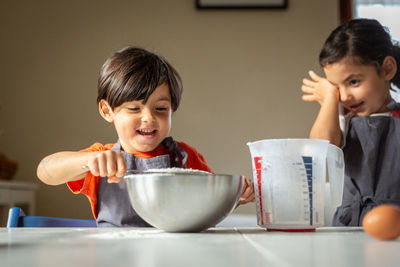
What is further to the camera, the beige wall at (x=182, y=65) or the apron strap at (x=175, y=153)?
the beige wall at (x=182, y=65)

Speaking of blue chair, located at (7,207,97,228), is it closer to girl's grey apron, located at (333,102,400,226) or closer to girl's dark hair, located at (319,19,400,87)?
girl's grey apron, located at (333,102,400,226)

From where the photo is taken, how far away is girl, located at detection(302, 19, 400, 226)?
42.6 inches

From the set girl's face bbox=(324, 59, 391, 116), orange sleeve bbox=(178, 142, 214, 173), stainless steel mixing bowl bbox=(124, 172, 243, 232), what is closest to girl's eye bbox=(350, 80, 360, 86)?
girl's face bbox=(324, 59, 391, 116)

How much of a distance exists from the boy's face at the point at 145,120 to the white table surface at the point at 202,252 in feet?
2.02

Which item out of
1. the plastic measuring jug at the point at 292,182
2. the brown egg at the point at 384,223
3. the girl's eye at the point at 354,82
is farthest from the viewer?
the girl's eye at the point at 354,82

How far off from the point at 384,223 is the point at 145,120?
0.72 metres

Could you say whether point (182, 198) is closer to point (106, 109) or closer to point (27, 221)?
point (27, 221)

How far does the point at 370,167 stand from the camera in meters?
1.09

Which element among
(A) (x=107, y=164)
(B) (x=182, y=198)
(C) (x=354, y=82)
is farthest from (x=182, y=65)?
(B) (x=182, y=198)

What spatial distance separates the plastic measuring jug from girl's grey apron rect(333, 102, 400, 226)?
535 millimetres

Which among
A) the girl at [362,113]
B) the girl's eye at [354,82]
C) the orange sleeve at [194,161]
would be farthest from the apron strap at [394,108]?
the orange sleeve at [194,161]

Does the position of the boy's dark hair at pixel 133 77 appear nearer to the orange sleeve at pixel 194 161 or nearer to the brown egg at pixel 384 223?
the orange sleeve at pixel 194 161

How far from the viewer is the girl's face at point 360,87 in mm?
1157

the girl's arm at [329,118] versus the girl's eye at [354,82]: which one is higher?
the girl's eye at [354,82]
